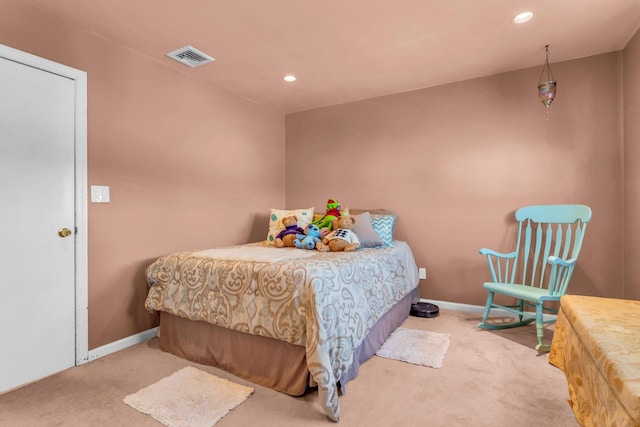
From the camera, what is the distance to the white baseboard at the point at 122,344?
2.28 metres

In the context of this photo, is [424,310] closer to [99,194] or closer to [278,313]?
[278,313]

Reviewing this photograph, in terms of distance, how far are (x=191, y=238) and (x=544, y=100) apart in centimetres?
336

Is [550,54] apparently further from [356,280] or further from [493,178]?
[356,280]

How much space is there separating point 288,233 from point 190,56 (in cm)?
172

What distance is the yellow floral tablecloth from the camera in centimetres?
98

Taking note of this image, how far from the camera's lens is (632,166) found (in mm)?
2516

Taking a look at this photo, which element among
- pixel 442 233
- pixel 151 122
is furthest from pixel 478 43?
pixel 151 122

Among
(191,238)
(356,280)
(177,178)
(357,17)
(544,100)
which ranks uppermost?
(357,17)

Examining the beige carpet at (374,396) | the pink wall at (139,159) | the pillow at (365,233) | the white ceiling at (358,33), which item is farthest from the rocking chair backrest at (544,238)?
the pink wall at (139,159)

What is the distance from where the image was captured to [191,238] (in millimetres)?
3004

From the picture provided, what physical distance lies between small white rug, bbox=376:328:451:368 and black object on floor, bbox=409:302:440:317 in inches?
15.4

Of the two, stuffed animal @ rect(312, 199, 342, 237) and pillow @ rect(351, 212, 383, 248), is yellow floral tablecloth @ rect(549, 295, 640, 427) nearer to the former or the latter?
pillow @ rect(351, 212, 383, 248)

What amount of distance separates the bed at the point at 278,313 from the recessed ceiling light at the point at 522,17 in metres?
1.94

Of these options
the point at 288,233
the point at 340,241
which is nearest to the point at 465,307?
the point at 340,241
